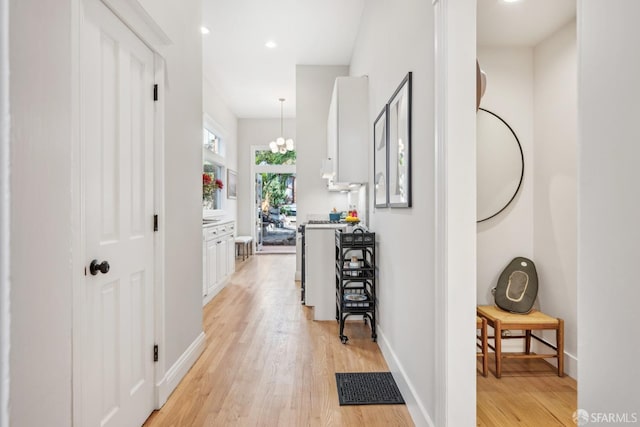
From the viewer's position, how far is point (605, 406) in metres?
0.65

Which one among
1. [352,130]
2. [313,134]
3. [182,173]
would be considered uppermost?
[313,134]

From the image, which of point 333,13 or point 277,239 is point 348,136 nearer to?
point 333,13

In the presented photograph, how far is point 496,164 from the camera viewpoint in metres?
2.72

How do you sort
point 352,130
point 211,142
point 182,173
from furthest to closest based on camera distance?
point 211,142
point 352,130
point 182,173

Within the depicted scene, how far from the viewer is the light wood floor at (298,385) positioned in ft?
6.41

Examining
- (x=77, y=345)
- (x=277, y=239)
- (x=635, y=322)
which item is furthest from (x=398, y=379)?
(x=277, y=239)

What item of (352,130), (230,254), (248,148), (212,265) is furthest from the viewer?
(248,148)

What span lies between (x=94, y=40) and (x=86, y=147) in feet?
1.50

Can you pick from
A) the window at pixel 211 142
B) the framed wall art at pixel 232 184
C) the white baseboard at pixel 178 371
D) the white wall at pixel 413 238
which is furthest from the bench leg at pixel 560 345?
the framed wall art at pixel 232 184

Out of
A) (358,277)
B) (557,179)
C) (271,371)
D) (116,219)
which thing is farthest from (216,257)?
(557,179)

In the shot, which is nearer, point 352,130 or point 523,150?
point 523,150

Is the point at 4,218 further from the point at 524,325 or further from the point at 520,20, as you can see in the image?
the point at 520,20

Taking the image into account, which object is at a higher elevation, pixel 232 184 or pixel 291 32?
pixel 291 32

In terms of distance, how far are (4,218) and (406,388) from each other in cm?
219
